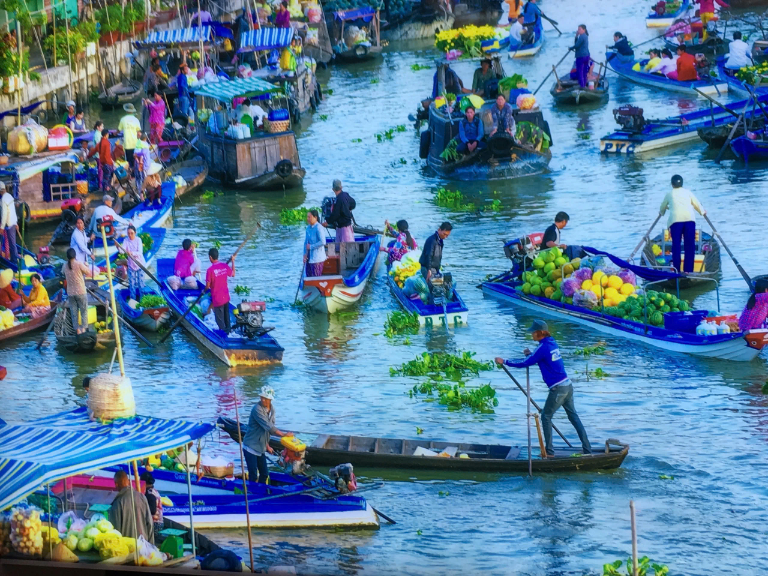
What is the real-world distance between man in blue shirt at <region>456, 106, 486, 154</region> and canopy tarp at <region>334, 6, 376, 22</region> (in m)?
21.3

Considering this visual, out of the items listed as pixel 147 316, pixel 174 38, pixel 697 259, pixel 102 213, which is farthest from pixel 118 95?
pixel 697 259

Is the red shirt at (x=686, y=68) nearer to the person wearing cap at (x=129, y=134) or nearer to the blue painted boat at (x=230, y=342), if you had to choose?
the person wearing cap at (x=129, y=134)

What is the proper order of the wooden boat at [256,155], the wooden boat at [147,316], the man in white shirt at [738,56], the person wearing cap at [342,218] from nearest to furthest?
the wooden boat at [147,316]
the person wearing cap at [342,218]
the wooden boat at [256,155]
the man in white shirt at [738,56]

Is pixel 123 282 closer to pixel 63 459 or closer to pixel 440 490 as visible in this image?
pixel 440 490

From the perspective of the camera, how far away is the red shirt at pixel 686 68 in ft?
127

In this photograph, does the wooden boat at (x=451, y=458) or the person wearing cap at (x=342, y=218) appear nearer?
the wooden boat at (x=451, y=458)

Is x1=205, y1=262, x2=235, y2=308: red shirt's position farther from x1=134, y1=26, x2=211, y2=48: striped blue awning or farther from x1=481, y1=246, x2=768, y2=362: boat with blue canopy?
x1=134, y1=26, x2=211, y2=48: striped blue awning

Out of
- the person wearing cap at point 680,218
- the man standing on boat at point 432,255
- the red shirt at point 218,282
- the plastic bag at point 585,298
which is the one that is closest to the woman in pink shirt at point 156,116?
the man standing on boat at point 432,255

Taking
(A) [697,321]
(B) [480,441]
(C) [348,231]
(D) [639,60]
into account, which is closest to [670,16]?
(D) [639,60]

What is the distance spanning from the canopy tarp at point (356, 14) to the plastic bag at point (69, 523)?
1574 inches

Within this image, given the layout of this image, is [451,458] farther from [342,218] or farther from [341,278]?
[342,218]

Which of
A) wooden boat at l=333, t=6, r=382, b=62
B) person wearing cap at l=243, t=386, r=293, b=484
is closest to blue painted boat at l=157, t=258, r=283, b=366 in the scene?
person wearing cap at l=243, t=386, r=293, b=484

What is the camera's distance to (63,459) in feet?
37.4

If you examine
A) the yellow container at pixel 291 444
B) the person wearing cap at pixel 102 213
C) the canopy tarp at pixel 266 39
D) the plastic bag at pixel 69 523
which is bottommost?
the yellow container at pixel 291 444
